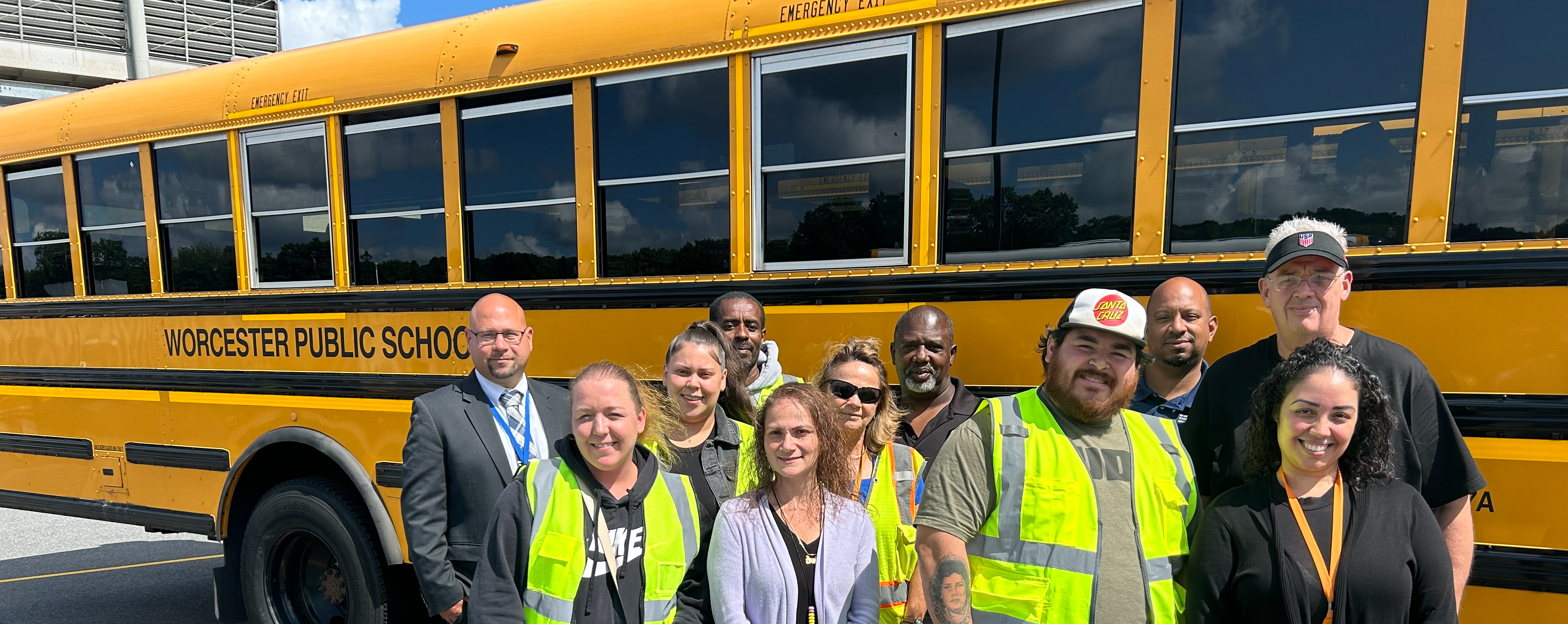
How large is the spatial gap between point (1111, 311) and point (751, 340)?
1.29 m

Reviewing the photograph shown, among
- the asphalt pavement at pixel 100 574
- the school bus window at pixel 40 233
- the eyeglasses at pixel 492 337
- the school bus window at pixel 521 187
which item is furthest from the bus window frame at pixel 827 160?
the asphalt pavement at pixel 100 574

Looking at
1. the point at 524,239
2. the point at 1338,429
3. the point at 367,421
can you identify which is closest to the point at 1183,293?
the point at 1338,429

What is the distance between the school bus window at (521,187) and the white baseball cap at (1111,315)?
205cm

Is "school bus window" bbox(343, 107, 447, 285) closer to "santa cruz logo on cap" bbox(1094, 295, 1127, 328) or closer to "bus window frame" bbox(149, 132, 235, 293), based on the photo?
"bus window frame" bbox(149, 132, 235, 293)

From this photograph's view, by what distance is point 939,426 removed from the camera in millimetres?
2520

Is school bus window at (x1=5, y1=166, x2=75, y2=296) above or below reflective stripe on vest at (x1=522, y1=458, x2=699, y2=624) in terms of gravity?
above

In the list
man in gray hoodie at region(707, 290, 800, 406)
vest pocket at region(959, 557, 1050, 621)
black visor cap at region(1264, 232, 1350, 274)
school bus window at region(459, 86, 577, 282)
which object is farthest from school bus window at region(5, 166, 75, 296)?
black visor cap at region(1264, 232, 1350, 274)

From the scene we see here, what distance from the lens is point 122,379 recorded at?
4.12 meters

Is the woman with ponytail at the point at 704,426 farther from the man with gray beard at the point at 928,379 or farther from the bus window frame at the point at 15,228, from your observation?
the bus window frame at the point at 15,228

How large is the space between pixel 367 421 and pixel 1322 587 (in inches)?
134

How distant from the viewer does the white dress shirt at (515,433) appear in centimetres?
265

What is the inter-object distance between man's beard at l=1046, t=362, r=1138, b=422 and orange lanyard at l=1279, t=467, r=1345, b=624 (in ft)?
1.12

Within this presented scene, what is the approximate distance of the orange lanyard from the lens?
1.63m

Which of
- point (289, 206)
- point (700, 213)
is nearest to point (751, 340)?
point (700, 213)
